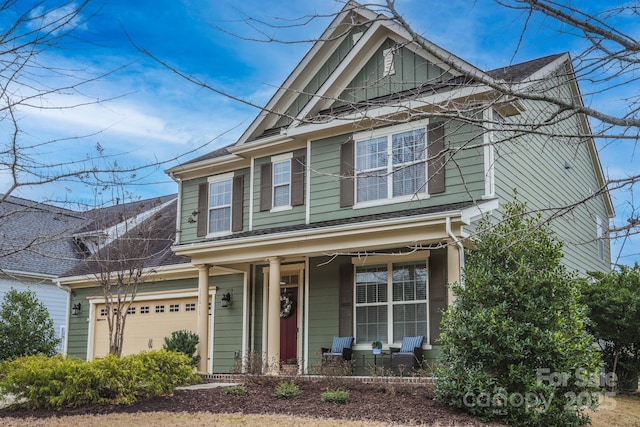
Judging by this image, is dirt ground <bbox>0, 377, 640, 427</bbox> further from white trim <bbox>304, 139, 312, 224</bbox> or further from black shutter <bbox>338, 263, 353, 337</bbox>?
white trim <bbox>304, 139, 312, 224</bbox>

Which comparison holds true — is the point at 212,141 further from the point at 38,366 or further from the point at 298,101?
the point at 298,101

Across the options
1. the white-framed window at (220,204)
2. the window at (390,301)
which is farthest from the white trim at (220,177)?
the window at (390,301)

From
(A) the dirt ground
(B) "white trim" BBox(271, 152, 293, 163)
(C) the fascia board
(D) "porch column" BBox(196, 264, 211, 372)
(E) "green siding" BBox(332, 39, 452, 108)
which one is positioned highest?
(E) "green siding" BBox(332, 39, 452, 108)

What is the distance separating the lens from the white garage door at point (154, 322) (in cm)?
1770

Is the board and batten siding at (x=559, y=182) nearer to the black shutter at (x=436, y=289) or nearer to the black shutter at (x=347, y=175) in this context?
the black shutter at (x=436, y=289)

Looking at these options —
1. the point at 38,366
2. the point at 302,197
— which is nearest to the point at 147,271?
the point at 302,197

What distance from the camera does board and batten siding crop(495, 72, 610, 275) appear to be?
13945 millimetres

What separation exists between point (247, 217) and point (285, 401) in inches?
270

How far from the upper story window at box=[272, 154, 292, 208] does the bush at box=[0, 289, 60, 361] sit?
305 inches

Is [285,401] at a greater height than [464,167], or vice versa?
[464,167]

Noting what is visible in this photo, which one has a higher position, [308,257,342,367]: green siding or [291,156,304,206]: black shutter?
[291,156,304,206]: black shutter

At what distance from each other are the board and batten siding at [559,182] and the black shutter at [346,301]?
360 centimetres

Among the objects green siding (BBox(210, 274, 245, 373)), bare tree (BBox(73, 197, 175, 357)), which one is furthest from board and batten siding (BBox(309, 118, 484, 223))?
bare tree (BBox(73, 197, 175, 357))

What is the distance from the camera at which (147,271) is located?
17.7m
